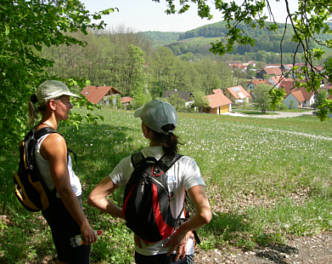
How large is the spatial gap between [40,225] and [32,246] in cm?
78

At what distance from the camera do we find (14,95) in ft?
15.3

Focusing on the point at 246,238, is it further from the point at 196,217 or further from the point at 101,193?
the point at 101,193

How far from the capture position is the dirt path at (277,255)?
14.9 ft

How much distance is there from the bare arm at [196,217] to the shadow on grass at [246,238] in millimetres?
2935

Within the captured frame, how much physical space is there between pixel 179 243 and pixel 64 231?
109 centimetres

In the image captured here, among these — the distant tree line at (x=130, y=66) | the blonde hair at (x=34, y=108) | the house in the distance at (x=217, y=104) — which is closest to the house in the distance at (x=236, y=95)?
the distant tree line at (x=130, y=66)

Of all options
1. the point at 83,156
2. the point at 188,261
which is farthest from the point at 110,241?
the point at 83,156

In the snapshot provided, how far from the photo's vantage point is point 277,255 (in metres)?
4.75

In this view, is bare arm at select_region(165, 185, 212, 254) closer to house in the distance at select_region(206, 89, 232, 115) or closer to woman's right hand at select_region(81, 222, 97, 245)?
woman's right hand at select_region(81, 222, 97, 245)

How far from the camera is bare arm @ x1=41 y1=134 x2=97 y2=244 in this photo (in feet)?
7.84

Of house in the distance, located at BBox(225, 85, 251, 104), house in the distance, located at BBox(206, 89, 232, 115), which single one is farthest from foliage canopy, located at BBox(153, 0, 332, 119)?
house in the distance, located at BBox(225, 85, 251, 104)

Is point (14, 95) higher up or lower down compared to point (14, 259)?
higher up

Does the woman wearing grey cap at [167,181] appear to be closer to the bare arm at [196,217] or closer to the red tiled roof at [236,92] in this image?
the bare arm at [196,217]

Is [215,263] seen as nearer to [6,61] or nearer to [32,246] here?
[32,246]
